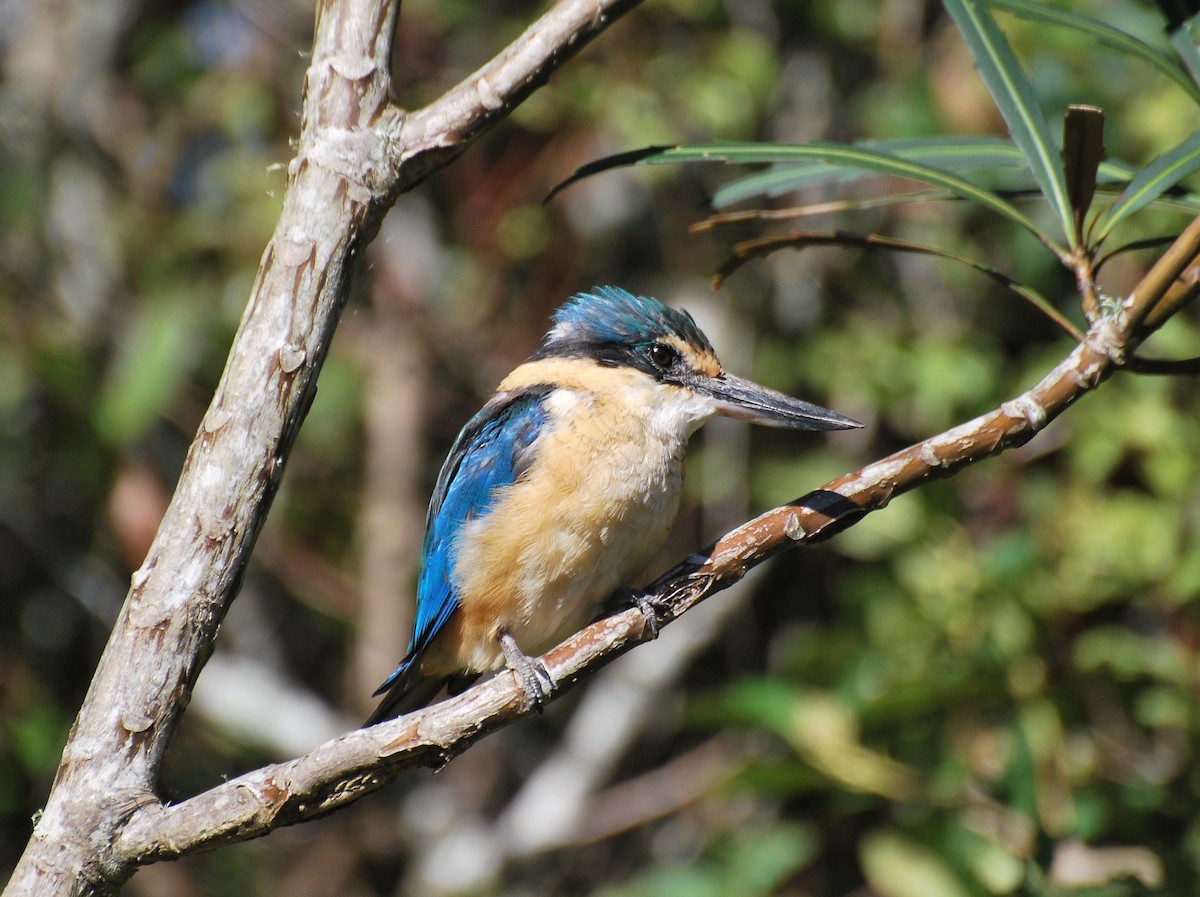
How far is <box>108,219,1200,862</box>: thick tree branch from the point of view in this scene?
1441 millimetres

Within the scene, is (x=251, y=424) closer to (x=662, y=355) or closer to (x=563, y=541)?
(x=563, y=541)

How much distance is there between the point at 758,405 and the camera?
2.44m

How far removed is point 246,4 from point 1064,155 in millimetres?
3386

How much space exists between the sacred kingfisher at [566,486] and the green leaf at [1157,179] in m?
0.66

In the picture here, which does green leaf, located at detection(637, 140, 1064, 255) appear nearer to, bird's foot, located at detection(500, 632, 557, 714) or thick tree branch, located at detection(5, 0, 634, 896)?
thick tree branch, located at detection(5, 0, 634, 896)

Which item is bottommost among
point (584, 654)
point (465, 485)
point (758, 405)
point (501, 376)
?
point (584, 654)

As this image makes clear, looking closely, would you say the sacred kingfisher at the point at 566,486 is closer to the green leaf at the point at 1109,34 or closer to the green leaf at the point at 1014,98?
the green leaf at the point at 1014,98

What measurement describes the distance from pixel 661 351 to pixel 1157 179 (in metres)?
1.14

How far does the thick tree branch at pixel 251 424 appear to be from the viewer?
4.72 feet

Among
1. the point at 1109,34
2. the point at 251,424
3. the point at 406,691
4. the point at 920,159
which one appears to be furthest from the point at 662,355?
the point at 251,424

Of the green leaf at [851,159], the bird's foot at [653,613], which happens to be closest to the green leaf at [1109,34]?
the green leaf at [851,159]

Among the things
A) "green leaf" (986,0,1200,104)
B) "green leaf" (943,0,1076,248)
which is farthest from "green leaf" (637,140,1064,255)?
"green leaf" (986,0,1200,104)

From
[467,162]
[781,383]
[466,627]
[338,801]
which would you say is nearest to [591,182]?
[467,162]

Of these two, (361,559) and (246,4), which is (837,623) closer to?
(361,559)
